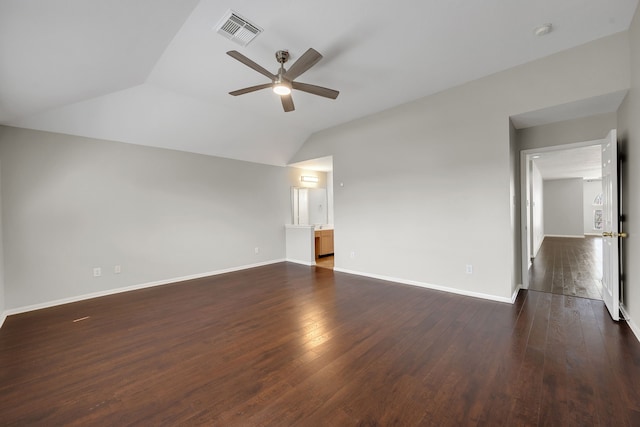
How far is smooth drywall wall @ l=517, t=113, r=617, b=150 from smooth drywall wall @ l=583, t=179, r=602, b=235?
33.2ft

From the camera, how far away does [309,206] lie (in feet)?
24.5

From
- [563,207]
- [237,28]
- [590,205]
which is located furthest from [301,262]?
[590,205]

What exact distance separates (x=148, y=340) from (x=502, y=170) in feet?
15.5

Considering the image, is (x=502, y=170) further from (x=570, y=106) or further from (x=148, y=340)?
(x=148, y=340)

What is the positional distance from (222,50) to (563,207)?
42.4ft

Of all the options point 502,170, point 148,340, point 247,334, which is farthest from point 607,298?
point 148,340

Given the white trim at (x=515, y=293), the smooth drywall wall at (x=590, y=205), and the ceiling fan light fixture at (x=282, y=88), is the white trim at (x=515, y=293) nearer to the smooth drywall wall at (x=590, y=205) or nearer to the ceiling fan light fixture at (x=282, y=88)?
the ceiling fan light fixture at (x=282, y=88)

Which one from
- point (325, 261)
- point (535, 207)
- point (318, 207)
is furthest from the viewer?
point (318, 207)

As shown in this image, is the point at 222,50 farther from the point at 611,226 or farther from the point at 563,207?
the point at 563,207

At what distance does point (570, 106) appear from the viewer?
120 inches

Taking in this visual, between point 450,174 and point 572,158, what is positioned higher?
point 572,158

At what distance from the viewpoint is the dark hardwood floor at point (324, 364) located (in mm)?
1620

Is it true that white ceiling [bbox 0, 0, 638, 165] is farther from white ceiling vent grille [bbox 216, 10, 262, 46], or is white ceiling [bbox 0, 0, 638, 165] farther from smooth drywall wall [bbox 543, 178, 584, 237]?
smooth drywall wall [bbox 543, 178, 584, 237]

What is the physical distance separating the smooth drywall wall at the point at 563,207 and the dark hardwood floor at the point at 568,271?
253 cm
